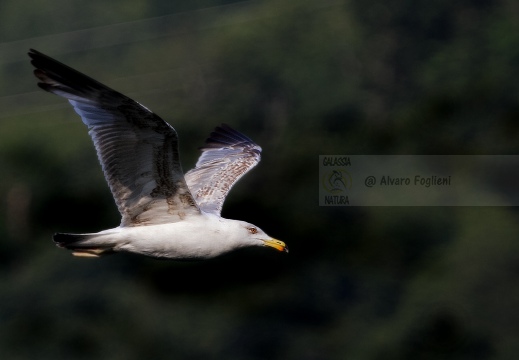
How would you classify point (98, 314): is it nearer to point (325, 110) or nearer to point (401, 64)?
point (325, 110)

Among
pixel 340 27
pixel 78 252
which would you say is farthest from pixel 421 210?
pixel 78 252

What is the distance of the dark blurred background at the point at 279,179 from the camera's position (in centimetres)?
2442

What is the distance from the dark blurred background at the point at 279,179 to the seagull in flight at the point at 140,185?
48.1ft

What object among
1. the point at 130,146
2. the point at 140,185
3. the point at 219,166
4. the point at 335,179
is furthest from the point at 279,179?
the point at 130,146

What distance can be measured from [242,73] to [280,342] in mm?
8179

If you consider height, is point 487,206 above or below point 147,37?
below

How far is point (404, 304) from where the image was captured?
2538 cm

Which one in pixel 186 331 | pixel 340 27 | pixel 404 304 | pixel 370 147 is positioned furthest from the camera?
pixel 340 27

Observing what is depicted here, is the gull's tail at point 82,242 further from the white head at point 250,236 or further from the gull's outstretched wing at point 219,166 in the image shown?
the gull's outstretched wing at point 219,166

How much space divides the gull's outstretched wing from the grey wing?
66cm

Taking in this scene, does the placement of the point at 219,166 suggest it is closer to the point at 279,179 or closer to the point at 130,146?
the point at 130,146

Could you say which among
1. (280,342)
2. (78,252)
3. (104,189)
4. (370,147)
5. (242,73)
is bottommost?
(78,252)

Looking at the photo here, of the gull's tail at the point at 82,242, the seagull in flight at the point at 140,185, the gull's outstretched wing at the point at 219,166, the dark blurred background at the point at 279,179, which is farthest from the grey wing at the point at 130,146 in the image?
the dark blurred background at the point at 279,179

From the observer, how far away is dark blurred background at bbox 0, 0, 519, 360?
80.1 feet
